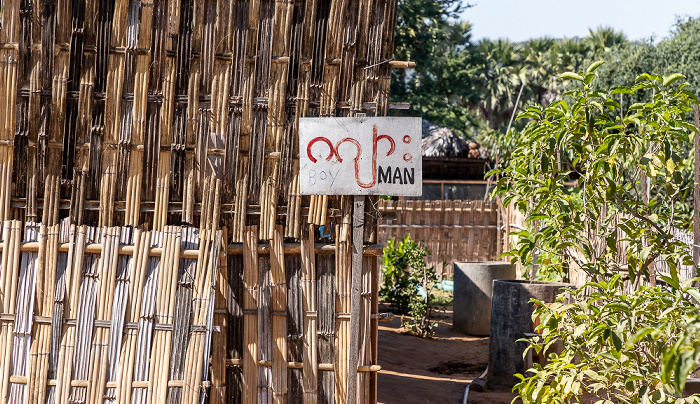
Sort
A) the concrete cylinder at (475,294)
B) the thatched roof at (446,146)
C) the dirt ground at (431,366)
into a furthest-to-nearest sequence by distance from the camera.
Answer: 1. the thatched roof at (446,146)
2. the concrete cylinder at (475,294)
3. the dirt ground at (431,366)

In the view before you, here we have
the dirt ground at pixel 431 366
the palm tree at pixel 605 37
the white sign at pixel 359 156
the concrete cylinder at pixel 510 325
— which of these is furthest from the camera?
the palm tree at pixel 605 37

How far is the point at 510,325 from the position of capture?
6078 millimetres

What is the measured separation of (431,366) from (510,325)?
1.33 m

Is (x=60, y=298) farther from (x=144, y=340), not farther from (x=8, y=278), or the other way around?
(x=144, y=340)

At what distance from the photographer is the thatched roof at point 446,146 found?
59.1 ft

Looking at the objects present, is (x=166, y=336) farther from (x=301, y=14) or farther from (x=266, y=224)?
(x=301, y=14)

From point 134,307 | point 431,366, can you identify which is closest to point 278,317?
point 134,307

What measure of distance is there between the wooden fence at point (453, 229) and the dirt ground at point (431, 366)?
3.48 metres

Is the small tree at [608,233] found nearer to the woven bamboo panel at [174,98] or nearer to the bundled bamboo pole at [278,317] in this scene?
the woven bamboo panel at [174,98]

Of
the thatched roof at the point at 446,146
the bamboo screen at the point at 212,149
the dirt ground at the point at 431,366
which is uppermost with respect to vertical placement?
the thatched roof at the point at 446,146

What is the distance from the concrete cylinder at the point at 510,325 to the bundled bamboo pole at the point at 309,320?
9.63 ft

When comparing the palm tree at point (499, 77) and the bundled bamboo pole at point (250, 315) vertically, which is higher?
the palm tree at point (499, 77)

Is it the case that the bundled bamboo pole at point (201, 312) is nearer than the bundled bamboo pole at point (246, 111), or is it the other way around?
the bundled bamboo pole at point (201, 312)

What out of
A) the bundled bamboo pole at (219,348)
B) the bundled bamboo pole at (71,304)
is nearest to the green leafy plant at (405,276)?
the bundled bamboo pole at (219,348)
